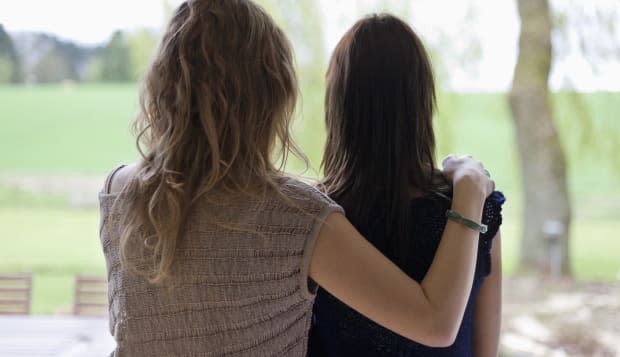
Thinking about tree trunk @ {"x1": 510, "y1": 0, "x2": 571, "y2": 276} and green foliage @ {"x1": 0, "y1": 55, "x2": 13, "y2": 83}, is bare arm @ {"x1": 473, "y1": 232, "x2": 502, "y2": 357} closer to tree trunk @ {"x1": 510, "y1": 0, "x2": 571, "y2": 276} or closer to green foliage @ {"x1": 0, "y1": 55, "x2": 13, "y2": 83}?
tree trunk @ {"x1": 510, "y1": 0, "x2": 571, "y2": 276}

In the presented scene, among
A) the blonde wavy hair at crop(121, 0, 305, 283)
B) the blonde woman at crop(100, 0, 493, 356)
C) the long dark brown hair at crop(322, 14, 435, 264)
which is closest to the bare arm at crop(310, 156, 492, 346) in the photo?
the blonde woman at crop(100, 0, 493, 356)

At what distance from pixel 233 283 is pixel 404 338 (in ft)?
1.24

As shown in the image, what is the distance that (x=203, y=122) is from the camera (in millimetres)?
854

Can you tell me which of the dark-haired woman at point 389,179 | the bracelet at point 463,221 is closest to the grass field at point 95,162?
the dark-haired woman at point 389,179

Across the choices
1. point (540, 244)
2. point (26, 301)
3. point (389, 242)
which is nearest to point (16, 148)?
point (26, 301)

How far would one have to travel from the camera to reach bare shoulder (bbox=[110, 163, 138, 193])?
2.92ft

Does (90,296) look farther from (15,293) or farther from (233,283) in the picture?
(233,283)

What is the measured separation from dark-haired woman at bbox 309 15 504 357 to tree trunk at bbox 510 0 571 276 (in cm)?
134

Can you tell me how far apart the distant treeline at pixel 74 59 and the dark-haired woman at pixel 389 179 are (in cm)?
137

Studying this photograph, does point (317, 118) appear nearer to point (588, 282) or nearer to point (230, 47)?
point (588, 282)

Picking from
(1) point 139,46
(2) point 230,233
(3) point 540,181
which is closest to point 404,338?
(2) point 230,233

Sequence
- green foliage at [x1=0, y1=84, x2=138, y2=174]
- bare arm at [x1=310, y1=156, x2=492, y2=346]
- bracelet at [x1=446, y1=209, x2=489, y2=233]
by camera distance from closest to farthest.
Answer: bare arm at [x1=310, y1=156, x2=492, y2=346], bracelet at [x1=446, y1=209, x2=489, y2=233], green foliage at [x1=0, y1=84, x2=138, y2=174]

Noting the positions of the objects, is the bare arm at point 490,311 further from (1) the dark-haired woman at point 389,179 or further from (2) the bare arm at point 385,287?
(2) the bare arm at point 385,287

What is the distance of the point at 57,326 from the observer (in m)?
2.22
